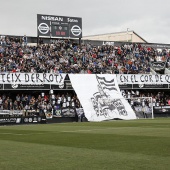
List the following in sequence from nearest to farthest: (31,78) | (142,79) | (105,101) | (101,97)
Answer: (31,78) → (105,101) → (101,97) → (142,79)

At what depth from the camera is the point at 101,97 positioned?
46375mm

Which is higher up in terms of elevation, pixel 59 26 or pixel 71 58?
pixel 59 26

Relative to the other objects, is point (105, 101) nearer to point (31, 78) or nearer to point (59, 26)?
point (31, 78)

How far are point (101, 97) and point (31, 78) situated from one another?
7.72m

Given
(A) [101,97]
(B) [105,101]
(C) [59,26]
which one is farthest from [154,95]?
(C) [59,26]


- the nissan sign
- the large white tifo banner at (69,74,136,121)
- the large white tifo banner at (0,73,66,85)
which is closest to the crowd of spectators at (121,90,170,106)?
the large white tifo banner at (69,74,136,121)

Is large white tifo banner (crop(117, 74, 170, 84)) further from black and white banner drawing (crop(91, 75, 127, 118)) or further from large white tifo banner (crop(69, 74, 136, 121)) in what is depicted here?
black and white banner drawing (crop(91, 75, 127, 118))

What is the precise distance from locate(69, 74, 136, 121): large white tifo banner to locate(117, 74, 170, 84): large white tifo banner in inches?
54.3

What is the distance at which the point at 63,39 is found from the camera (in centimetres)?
5606

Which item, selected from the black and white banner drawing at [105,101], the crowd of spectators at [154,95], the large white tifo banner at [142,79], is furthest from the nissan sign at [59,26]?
the crowd of spectators at [154,95]

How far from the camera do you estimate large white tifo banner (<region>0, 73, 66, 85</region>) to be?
42781 mm

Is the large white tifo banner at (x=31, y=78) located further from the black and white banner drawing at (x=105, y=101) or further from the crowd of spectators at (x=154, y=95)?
the crowd of spectators at (x=154, y=95)

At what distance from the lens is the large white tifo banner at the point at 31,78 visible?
42.8 meters

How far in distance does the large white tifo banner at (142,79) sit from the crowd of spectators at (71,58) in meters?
1.82
